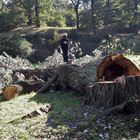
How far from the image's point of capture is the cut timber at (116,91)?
8352mm

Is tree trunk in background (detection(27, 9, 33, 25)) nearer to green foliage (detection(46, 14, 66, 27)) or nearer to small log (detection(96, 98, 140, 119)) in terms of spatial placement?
green foliage (detection(46, 14, 66, 27))

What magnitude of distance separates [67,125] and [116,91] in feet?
4.31

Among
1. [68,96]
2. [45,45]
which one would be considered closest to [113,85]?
[68,96]

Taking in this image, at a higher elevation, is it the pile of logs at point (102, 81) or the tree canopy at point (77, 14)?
the tree canopy at point (77, 14)

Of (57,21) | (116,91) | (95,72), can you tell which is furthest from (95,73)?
(57,21)

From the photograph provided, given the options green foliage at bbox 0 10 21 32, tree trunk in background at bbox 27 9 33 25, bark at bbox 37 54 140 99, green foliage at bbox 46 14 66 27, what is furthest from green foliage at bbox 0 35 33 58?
bark at bbox 37 54 140 99

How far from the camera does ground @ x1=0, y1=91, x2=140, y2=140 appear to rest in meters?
7.24

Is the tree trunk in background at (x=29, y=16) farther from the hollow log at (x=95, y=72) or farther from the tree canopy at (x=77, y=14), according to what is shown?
the hollow log at (x=95, y=72)

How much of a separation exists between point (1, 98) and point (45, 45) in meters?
22.1

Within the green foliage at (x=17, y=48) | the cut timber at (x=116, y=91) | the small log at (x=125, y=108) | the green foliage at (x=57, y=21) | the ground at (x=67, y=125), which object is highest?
the green foliage at (x=57, y=21)

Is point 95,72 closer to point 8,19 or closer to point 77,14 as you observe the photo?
point 8,19

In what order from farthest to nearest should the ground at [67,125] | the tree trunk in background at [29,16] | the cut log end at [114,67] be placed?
the tree trunk in background at [29,16] → the cut log end at [114,67] → the ground at [67,125]

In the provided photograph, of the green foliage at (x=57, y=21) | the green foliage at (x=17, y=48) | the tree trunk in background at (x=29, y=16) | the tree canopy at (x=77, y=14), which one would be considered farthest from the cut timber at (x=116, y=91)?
the green foliage at (x=57, y=21)

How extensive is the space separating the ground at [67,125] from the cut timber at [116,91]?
1.15 feet
